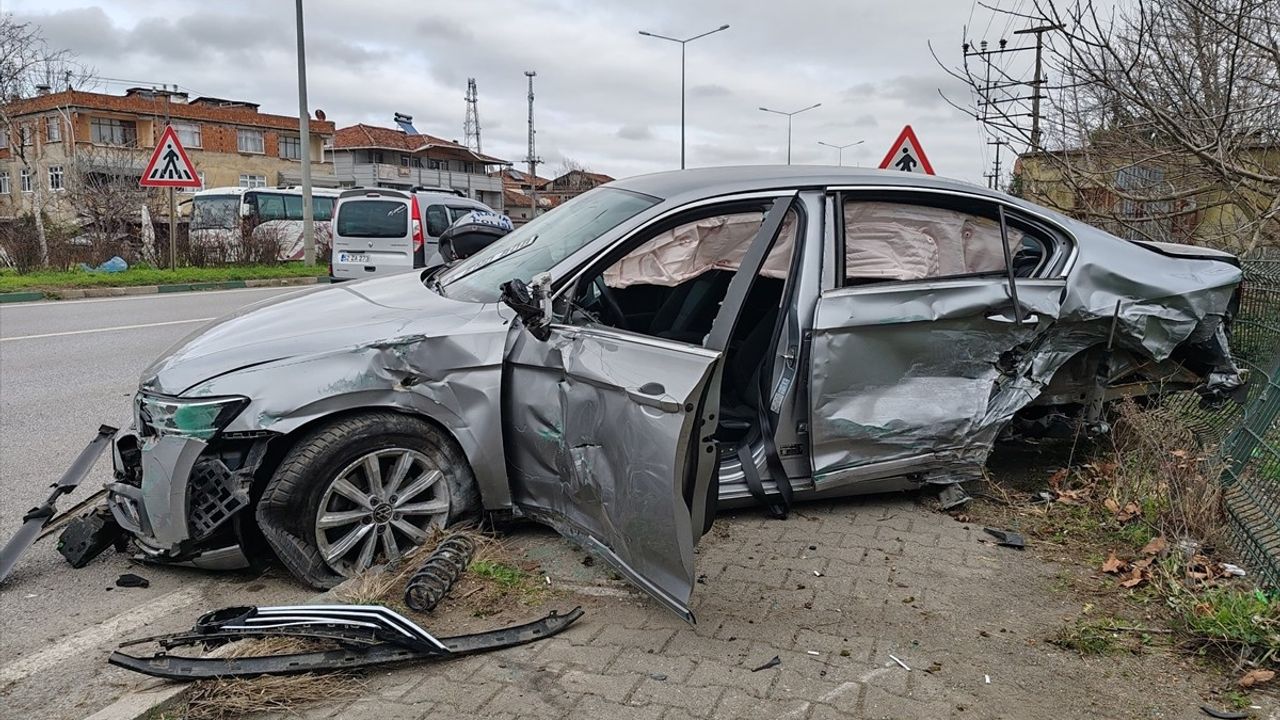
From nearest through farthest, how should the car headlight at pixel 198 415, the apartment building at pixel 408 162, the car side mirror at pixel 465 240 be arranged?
the car headlight at pixel 198 415 < the car side mirror at pixel 465 240 < the apartment building at pixel 408 162

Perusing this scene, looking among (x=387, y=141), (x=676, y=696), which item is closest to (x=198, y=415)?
(x=676, y=696)

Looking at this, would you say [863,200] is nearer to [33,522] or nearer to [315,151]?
[33,522]

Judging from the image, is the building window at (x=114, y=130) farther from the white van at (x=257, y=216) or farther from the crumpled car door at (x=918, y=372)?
the crumpled car door at (x=918, y=372)

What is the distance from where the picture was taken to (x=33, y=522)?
3.73 m

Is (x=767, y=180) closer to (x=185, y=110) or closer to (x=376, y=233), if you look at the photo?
(x=376, y=233)

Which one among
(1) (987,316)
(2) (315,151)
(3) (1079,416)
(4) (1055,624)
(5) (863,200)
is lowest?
(4) (1055,624)

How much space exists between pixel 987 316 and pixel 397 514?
2.81 m

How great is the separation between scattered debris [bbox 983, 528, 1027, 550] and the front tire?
7.68 ft

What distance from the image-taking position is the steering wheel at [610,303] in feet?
15.2

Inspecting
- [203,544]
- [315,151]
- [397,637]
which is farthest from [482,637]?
[315,151]

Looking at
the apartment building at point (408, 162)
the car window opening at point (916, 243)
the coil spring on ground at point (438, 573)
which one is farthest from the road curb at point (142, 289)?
the apartment building at point (408, 162)

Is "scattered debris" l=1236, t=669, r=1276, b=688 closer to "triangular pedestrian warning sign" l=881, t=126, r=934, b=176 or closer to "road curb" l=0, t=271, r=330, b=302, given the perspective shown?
"triangular pedestrian warning sign" l=881, t=126, r=934, b=176

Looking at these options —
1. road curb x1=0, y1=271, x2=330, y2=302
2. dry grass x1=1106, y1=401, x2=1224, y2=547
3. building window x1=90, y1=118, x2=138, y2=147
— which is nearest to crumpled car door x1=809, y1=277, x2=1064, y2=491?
dry grass x1=1106, y1=401, x2=1224, y2=547

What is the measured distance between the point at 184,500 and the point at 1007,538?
347cm
